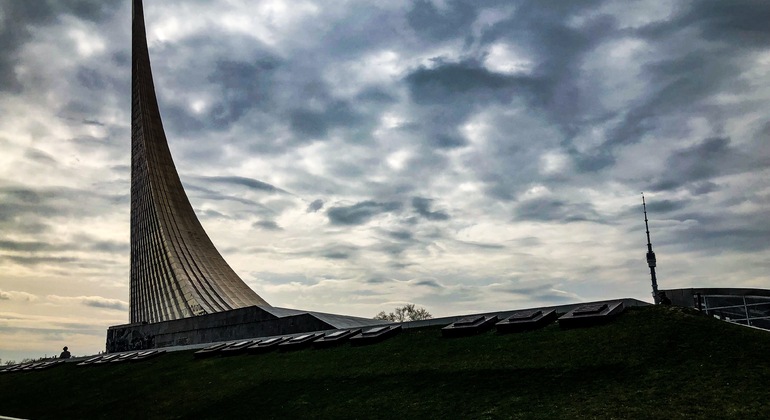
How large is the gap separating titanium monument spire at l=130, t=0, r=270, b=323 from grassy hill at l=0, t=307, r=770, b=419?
16.4m

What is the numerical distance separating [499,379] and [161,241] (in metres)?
28.3

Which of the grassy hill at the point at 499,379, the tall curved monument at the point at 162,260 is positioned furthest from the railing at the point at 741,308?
the tall curved monument at the point at 162,260

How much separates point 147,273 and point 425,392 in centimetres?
2898

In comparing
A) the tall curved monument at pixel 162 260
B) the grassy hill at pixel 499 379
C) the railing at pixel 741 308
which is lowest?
the grassy hill at pixel 499 379

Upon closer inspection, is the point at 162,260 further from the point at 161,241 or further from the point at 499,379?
the point at 499,379

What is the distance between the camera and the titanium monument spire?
30.8m

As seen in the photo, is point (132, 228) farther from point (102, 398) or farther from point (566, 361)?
point (566, 361)

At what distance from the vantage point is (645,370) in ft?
26.9

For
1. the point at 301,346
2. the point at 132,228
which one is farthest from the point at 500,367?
the point at 132,228

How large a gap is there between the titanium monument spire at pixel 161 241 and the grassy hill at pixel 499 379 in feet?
53.8

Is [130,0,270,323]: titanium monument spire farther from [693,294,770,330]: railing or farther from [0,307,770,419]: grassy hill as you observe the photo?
[693,294,770,330]: railing

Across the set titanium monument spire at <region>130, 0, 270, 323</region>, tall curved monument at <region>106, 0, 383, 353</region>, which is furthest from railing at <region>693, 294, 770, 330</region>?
titanium monument spire at <region>130, 0, 270, 323</region>

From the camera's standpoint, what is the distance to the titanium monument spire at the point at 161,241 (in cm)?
3083

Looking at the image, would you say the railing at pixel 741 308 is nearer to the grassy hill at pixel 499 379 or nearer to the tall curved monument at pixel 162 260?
the grassy hill at pixel 499 379
